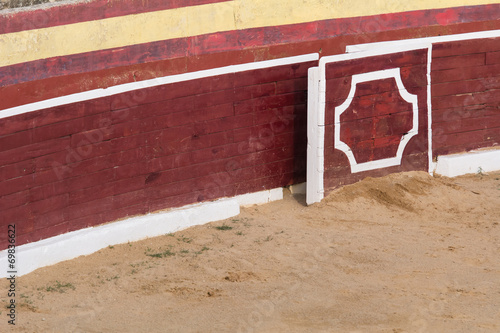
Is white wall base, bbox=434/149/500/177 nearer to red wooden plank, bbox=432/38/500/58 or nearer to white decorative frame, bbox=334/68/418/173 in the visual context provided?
white decorative frame, bbox=334/68/418/173

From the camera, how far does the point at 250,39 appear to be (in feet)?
27.0

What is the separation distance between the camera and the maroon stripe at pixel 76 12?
688 cm

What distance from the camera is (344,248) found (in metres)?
7.46

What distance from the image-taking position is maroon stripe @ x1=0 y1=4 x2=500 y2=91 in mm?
7172

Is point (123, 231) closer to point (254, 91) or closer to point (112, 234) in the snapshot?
point (112, 234)

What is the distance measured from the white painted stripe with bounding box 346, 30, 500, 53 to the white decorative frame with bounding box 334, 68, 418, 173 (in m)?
0.24

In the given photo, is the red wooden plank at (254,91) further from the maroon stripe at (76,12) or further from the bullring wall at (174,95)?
the maroon stripe at (76,12)

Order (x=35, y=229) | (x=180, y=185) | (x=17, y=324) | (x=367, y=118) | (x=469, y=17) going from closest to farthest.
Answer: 1. (x=17, y=324)
2. (x=35, y=229)
3. (x=180, y=185)
4. (x=367, y=118)
5. (x=469, y=17)

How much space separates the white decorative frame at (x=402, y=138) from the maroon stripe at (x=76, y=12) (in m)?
1.64

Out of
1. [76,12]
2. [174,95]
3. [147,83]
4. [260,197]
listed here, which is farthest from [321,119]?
[76,12]

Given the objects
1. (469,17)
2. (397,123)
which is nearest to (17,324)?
(397,123)

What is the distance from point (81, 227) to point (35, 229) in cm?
42

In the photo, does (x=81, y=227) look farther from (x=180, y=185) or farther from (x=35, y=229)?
(x=180, y=185)

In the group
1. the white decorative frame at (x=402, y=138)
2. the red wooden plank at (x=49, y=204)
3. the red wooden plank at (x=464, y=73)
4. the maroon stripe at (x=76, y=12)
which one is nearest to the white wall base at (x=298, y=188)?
the white decorative frame at (x=402, y=138)
